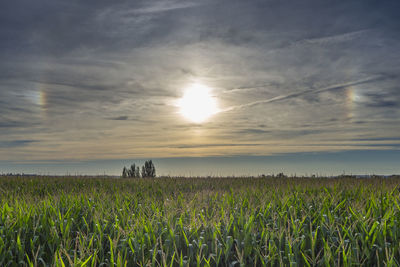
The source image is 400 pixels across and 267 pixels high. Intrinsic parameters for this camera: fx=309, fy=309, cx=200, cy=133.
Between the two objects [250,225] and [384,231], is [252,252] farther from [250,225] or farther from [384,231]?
[384,231]

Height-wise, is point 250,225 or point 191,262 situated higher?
point 250,225

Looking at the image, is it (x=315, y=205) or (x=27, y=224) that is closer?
(x=27, y=224)

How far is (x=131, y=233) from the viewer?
604 centimetres

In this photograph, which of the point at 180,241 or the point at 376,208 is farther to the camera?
the point at 376,208

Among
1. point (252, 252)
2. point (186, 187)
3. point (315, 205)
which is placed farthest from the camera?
point (186, 187)

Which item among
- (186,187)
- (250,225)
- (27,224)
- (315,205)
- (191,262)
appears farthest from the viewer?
(186,187)

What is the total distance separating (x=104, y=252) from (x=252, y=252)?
2946 mm

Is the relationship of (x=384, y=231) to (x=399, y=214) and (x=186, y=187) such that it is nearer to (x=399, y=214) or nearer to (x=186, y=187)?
(x=399, y=214)

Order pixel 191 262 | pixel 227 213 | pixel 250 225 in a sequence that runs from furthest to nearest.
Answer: pixel 227 213 → pixel 250 225 → pixel 191 262

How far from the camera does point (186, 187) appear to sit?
15.8 meters

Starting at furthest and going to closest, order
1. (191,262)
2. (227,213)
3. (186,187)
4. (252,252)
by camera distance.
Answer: (186,187) → (227,213) → (252,252) → (191,262)

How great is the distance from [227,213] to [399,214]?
164 inches

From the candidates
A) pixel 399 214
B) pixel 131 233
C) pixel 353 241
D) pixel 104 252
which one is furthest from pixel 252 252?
pixel 399 214

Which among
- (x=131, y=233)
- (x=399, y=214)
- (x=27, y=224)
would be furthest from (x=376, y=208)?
(x=27, y=224)
